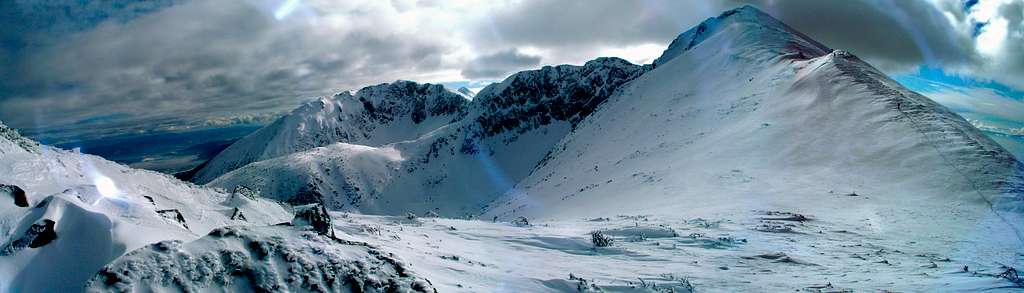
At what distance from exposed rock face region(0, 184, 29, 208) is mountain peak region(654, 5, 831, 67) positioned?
55.5 m

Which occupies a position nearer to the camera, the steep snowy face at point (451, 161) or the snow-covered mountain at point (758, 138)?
the snow-covered mountain at point (758, 138)

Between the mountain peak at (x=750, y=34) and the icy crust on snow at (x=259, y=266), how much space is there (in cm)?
5260

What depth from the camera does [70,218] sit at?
702cm

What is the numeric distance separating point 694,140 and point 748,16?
46.8 m

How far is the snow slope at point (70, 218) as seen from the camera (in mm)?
6374

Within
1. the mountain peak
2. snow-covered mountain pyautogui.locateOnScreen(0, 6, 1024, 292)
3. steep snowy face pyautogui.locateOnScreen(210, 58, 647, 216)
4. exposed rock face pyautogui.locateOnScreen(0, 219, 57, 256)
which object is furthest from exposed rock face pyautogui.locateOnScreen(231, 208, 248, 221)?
steep snowy face pyautogui.locateOnScreen(210, 58, 647, 216)

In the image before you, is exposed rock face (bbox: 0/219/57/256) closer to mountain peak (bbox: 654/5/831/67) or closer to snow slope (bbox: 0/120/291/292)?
snow slope (bbox: 0/120/291/292)

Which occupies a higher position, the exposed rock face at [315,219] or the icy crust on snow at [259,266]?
the exposed rock face at [315,219]

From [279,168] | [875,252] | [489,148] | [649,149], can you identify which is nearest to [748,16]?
[649,149]

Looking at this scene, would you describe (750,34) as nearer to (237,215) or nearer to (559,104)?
(237,215)

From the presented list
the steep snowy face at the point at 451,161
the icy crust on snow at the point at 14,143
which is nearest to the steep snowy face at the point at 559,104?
the steep snowy face at the point at 451,161

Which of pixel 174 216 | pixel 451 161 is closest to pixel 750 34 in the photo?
pixel 174 216

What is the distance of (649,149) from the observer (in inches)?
1505

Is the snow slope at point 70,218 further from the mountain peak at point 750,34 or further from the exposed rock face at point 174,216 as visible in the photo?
the mountain peak at point 750,34
